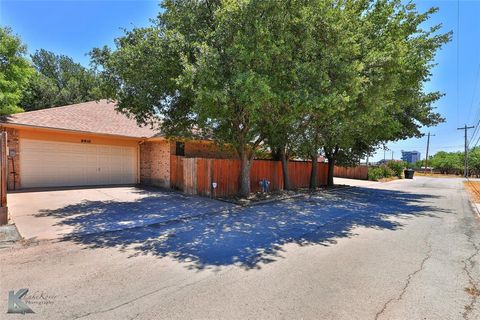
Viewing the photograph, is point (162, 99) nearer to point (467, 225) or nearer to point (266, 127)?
point (266, 127)

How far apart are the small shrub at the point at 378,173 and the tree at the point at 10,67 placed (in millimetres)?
31877

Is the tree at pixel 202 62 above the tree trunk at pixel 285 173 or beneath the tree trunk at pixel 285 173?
above

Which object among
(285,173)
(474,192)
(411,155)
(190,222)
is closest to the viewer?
(190,222)

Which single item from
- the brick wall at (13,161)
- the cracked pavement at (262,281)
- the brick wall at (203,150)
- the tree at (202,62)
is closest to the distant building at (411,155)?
the brick wall at (203,150)

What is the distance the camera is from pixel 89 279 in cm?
418

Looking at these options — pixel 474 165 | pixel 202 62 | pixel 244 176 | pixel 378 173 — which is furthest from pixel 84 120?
pixel 474 165

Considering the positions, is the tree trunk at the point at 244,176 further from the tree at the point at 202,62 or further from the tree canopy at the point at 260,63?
the tree at the point at 202,62

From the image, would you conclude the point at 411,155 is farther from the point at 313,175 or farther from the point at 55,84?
the point at 55,84

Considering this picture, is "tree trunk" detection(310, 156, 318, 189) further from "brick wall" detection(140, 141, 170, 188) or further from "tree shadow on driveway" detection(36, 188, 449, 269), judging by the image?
"brick wall" detection(140, 141, 170, 188)

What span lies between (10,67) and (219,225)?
53.6ft

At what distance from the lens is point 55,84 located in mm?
30281

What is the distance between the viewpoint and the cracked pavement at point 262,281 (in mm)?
3410

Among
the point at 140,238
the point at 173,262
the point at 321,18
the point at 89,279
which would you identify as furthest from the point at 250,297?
the point at 321,18

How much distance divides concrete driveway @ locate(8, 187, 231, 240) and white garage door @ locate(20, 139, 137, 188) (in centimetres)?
183
